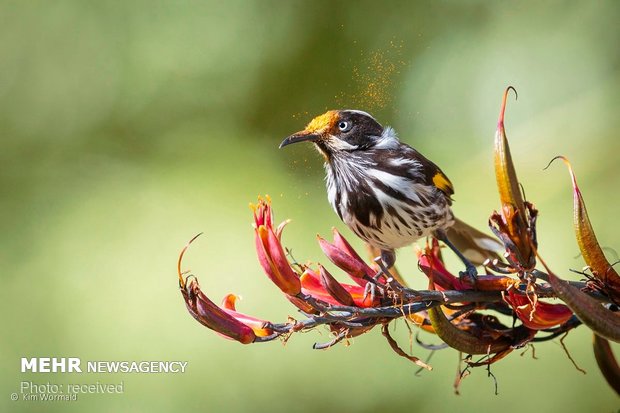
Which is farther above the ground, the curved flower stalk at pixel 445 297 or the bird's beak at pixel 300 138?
the bird's beak at pixel 300 138

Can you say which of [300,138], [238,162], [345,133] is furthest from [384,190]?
[238,162]

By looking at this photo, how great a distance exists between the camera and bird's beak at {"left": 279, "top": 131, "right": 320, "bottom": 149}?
147 cm

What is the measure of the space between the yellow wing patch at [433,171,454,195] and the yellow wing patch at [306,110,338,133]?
1.20 feet

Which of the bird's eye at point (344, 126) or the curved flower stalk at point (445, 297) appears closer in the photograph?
the curved flower stalk at point (445, 297)

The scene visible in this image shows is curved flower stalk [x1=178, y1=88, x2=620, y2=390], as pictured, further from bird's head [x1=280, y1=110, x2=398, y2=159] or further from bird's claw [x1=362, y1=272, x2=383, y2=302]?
bird's head [x1=280, y1=110, x2=398, y2=159]

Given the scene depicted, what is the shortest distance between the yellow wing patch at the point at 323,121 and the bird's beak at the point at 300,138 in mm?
20

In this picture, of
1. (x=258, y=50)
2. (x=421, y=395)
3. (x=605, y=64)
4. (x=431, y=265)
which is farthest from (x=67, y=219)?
(x=431, y=265)

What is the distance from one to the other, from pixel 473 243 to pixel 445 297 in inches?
28.4

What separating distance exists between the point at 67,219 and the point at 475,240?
2.62m

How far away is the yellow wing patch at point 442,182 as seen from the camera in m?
1.90

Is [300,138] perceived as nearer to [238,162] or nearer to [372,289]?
[372,289]

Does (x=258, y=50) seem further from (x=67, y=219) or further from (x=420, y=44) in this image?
(x=67, y=219)

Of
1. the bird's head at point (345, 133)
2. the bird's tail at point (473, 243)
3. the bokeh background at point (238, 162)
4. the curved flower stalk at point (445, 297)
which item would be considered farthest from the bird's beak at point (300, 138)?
the bokeh background at point (238, 162)

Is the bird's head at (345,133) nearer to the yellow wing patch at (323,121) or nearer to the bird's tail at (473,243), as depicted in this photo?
the yellow wing patch at (323,121)
